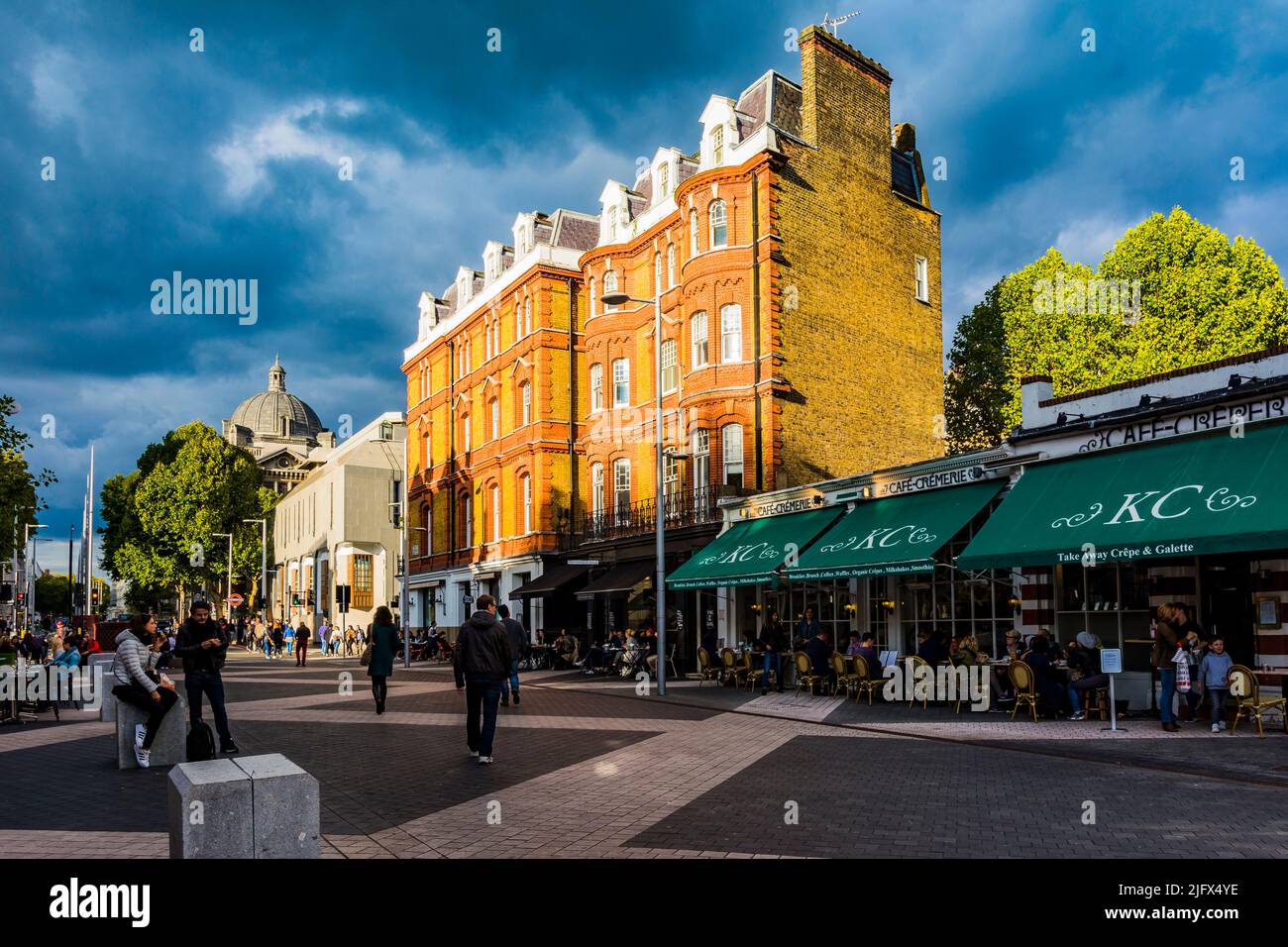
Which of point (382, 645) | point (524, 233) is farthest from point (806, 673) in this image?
point (524, 233)

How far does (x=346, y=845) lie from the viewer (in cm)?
765

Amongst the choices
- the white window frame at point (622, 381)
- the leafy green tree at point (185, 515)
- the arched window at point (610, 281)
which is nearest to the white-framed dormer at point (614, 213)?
the arched window at point (610, 281)

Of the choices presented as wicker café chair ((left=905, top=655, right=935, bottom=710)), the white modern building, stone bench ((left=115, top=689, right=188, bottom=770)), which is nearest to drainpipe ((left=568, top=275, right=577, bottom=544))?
the white modern building

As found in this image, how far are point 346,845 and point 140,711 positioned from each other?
214 inches

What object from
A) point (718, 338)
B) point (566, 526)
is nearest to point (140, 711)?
point (718, 338)

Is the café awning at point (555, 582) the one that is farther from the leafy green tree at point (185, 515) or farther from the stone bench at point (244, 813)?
the leafy green tree at point (185, 515)

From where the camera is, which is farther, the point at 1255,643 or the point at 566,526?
the point at 566,526

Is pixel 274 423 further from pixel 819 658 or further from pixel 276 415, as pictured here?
pixel 819 658

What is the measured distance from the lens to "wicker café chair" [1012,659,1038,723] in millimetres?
16547

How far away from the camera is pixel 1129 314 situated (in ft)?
114

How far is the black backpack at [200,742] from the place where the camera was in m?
11.5

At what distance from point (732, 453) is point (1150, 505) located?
14907 millimetres

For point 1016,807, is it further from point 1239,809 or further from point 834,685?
point 834,685
